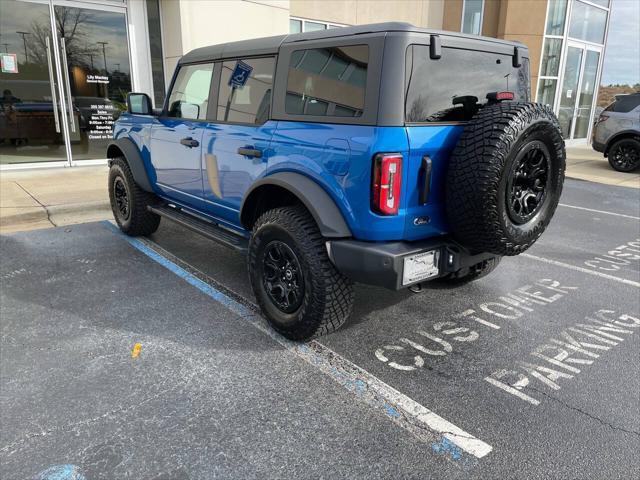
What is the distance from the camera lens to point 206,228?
171 inches

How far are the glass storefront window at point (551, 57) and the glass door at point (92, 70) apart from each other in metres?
11.9

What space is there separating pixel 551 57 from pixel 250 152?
1453cm

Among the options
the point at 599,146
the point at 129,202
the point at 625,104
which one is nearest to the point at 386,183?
the point at 129,202

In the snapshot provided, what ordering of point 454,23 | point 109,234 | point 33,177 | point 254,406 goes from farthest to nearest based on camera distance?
point 454,23
point 33,177
point 109,234
point 254,406

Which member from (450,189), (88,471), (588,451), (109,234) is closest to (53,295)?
(109,234)

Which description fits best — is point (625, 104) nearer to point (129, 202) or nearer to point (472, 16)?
point (472, 16)

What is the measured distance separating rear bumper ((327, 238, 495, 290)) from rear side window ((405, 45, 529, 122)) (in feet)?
2.45

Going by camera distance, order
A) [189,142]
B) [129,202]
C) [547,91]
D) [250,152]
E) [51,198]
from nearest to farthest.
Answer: [250,152] → [189,142] → [129,202] → [51,198] → [547,91]

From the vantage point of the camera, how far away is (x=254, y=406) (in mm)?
2668

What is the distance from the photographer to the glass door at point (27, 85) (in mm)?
8789

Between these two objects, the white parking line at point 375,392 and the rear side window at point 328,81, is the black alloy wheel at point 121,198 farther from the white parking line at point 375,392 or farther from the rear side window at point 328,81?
the rear side window at point 328,81

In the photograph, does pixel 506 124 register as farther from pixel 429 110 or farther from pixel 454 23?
pixel 454 23

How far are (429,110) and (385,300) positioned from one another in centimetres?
175

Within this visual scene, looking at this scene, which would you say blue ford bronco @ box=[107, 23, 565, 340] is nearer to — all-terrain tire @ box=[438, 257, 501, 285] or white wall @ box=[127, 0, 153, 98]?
all-terrain tire @ box=[438, 257, 501, 285]
